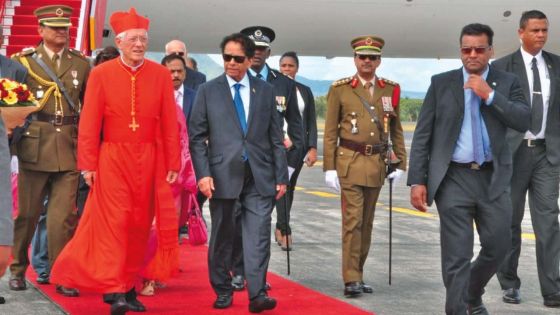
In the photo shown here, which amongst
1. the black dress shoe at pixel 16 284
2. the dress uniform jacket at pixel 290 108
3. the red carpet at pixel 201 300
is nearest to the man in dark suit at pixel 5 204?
the red carpet at pixel 201 300

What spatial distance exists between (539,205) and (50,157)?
3438 millimetres

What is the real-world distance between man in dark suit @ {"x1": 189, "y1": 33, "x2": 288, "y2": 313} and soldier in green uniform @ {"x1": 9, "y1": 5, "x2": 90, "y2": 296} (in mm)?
1050

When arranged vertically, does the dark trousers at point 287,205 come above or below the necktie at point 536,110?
below

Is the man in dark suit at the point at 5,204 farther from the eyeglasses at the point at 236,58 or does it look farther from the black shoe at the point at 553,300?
the black shoe at the point at 553,300

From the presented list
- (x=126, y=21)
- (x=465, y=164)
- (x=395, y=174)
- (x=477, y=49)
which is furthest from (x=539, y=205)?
(x=126, y=21)

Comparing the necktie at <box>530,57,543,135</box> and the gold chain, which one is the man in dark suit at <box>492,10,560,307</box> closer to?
the necktie at <box>530,57,543,135</box>

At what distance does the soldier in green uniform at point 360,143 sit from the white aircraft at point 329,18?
1702 cm

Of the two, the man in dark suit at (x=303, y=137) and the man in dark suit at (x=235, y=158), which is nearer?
the man in dark suit at (x=235, y=158)

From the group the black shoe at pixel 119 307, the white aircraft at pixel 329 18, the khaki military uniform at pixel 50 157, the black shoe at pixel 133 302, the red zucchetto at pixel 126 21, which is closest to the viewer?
the black shoe at pixel 119 307

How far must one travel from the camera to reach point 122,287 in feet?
23.2

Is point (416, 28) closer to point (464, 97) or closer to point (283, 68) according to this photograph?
point (283, 68)

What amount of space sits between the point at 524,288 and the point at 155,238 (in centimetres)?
286

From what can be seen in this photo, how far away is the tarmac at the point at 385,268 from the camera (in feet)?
25.7

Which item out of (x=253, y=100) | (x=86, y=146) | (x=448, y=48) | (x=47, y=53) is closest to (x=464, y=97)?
(x=253, y=100)
